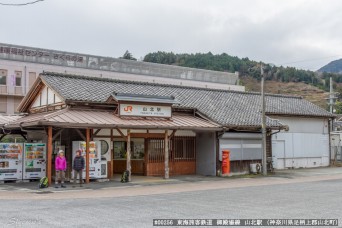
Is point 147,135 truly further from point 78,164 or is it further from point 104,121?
point 78,164

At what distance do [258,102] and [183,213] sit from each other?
21509mm

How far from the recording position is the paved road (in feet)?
35.8

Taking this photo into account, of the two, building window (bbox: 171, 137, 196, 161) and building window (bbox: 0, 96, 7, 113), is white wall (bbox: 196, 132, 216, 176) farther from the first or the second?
building window (bbox: 0, 96, 7, 113)

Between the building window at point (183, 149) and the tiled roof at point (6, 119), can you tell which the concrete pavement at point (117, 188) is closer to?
the building window at point (183, 149)

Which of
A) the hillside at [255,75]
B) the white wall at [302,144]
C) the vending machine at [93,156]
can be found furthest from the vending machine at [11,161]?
the hillside at [255,75]

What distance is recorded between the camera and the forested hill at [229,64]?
351 feet

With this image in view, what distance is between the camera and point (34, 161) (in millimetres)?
21297

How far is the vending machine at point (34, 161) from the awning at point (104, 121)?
1298 millimetres

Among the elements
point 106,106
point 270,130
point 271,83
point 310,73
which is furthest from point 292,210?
point 310,73

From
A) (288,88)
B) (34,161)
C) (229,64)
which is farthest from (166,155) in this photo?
(288,88)

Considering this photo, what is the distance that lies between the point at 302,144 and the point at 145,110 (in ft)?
46.3

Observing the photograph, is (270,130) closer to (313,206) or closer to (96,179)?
(96,179)

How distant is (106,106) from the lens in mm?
23031

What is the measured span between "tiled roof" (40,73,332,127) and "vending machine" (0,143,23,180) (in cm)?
328
